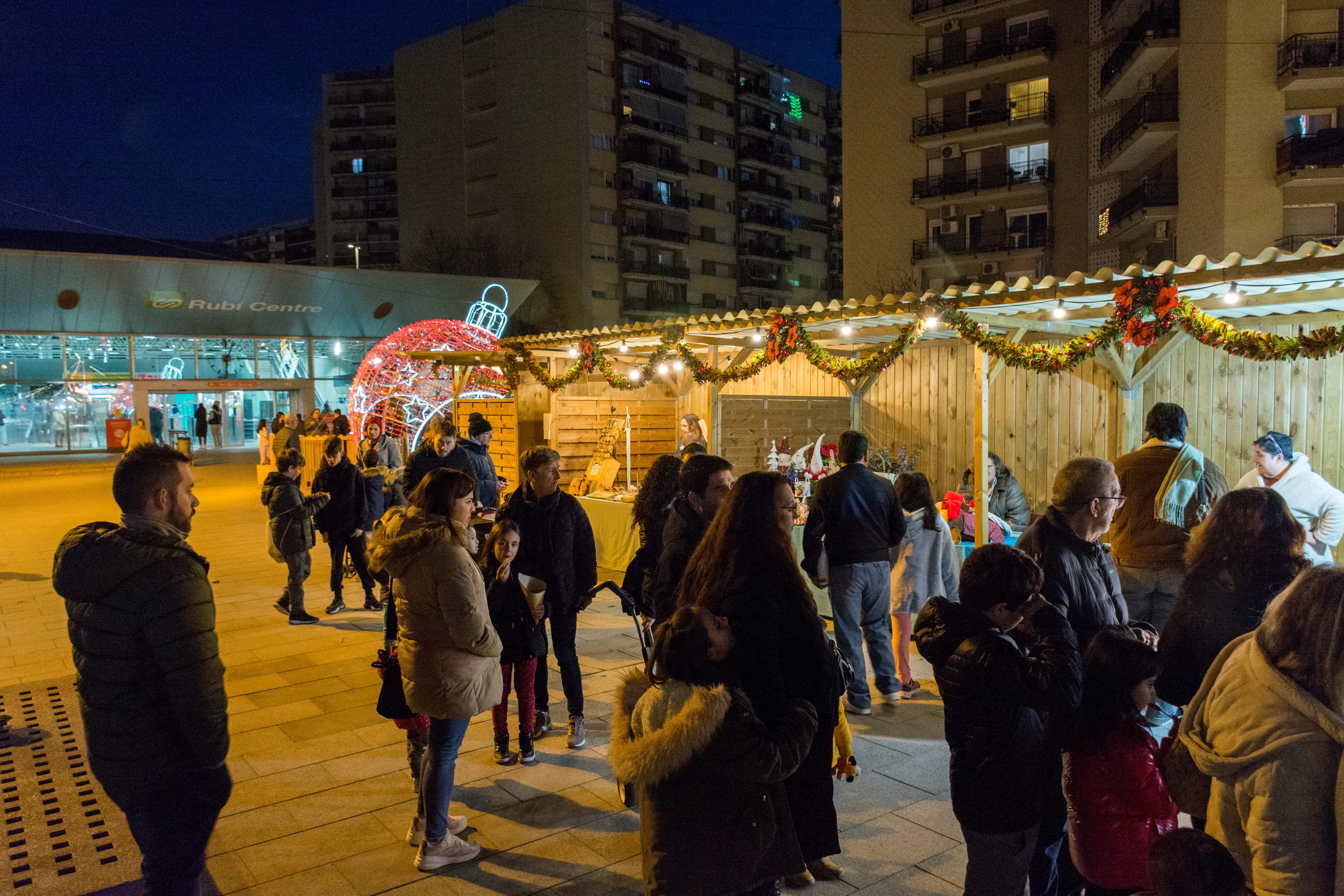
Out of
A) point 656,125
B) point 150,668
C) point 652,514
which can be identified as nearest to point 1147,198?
point 652,514

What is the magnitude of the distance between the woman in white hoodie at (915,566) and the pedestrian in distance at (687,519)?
213 cm

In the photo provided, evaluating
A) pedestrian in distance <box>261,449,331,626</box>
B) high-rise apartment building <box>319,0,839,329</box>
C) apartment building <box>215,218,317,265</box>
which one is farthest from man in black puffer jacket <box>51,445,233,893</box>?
apartment building <box>215,218,317,265</box>

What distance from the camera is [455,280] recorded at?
2819 centimetres

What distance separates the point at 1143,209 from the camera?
73.0 ft

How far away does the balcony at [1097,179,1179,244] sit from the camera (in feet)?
72.5

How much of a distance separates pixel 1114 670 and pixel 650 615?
2.18m

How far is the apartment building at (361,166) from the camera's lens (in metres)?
52.0

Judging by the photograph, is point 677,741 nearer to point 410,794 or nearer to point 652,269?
point 410,794

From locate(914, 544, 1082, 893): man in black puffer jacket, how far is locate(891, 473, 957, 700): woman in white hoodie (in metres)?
2.99

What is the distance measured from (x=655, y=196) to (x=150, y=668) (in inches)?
1664

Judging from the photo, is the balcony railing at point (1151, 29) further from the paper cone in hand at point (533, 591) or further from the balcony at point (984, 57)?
the paper cone in hand at point (533, 591)

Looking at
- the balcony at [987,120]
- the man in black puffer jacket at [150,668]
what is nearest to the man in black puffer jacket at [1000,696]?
the man in black puffer jacket at [150,668]

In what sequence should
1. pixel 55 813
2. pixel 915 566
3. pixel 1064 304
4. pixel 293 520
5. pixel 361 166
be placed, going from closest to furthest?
1. pixel 55 813
2. pixel 915 566
3. pixel 1064 304
4. pixel 293 520
5. pixel 361 166

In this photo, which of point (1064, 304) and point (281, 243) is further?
point (281, 243)
